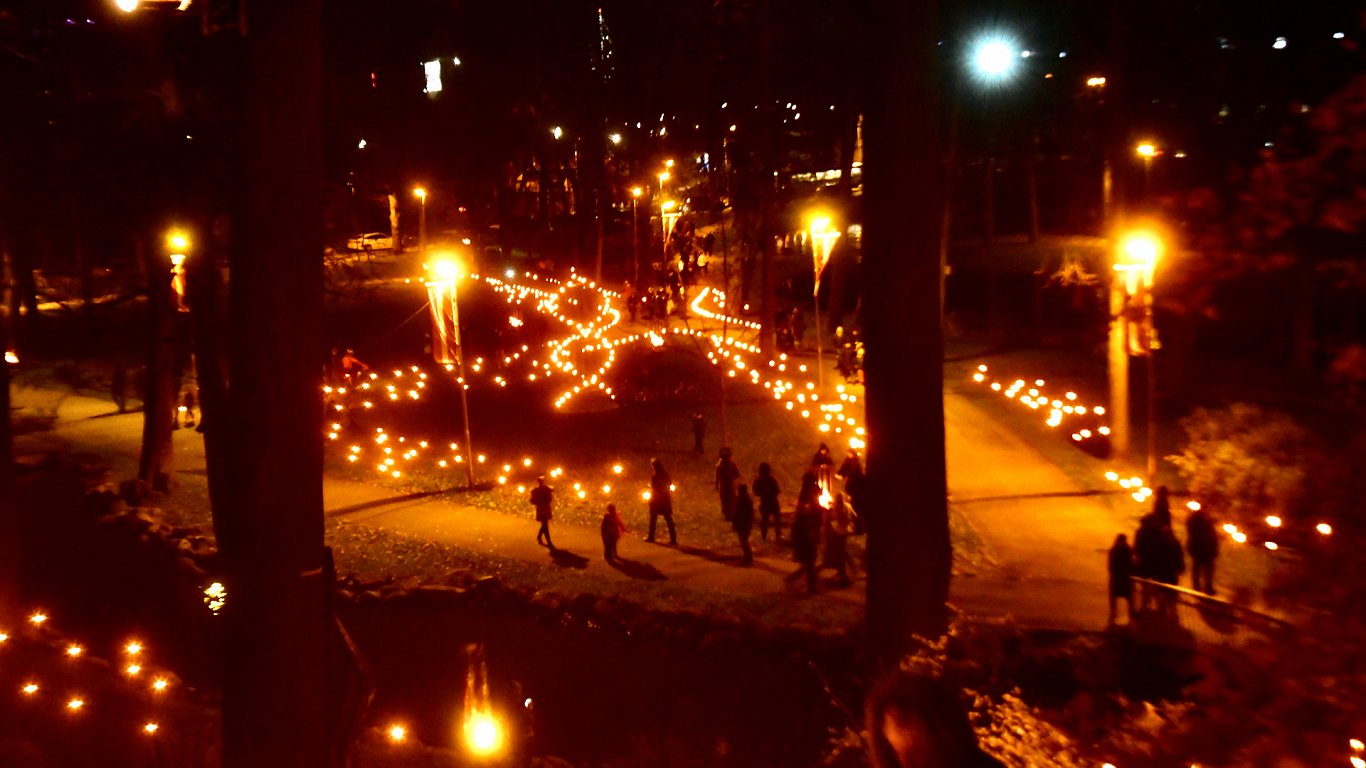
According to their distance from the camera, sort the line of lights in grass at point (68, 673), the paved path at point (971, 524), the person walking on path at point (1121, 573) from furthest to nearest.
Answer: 1. the paved path at point (971, 524)
2. the person walking on path at point (1121, 573)
3. the line of lights in grass at point (68, 673)

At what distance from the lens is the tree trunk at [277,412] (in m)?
6.15

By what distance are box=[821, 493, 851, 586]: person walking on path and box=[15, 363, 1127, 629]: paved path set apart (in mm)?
381

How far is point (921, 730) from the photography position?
3.37 meters

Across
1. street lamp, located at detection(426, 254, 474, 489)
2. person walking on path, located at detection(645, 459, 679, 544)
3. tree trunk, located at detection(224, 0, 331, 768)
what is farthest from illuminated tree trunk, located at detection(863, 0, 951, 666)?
street lamp, located at detection(426, 254, 474, 489)

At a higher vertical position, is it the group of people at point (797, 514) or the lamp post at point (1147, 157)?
the lamp post at point (1147, 157)

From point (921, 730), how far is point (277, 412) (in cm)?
414

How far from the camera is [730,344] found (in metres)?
29.0

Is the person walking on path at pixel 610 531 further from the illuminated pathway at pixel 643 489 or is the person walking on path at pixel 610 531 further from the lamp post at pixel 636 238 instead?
the lamp post at pixel 636 238

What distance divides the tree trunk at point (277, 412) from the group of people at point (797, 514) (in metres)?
8.83

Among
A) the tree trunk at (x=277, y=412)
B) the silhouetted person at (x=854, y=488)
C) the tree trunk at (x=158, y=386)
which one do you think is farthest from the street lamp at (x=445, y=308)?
the tree trunk at (x=277, y=412)

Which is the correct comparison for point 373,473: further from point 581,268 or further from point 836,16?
point 836,16

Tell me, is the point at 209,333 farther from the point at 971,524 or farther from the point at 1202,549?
the point at 1202,549

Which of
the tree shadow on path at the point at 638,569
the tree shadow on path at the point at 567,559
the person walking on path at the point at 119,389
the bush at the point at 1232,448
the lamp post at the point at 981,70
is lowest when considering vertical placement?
the tree shadow on path at the point at 638,569

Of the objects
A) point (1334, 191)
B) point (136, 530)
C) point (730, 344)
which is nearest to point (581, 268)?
point (730, 344)
